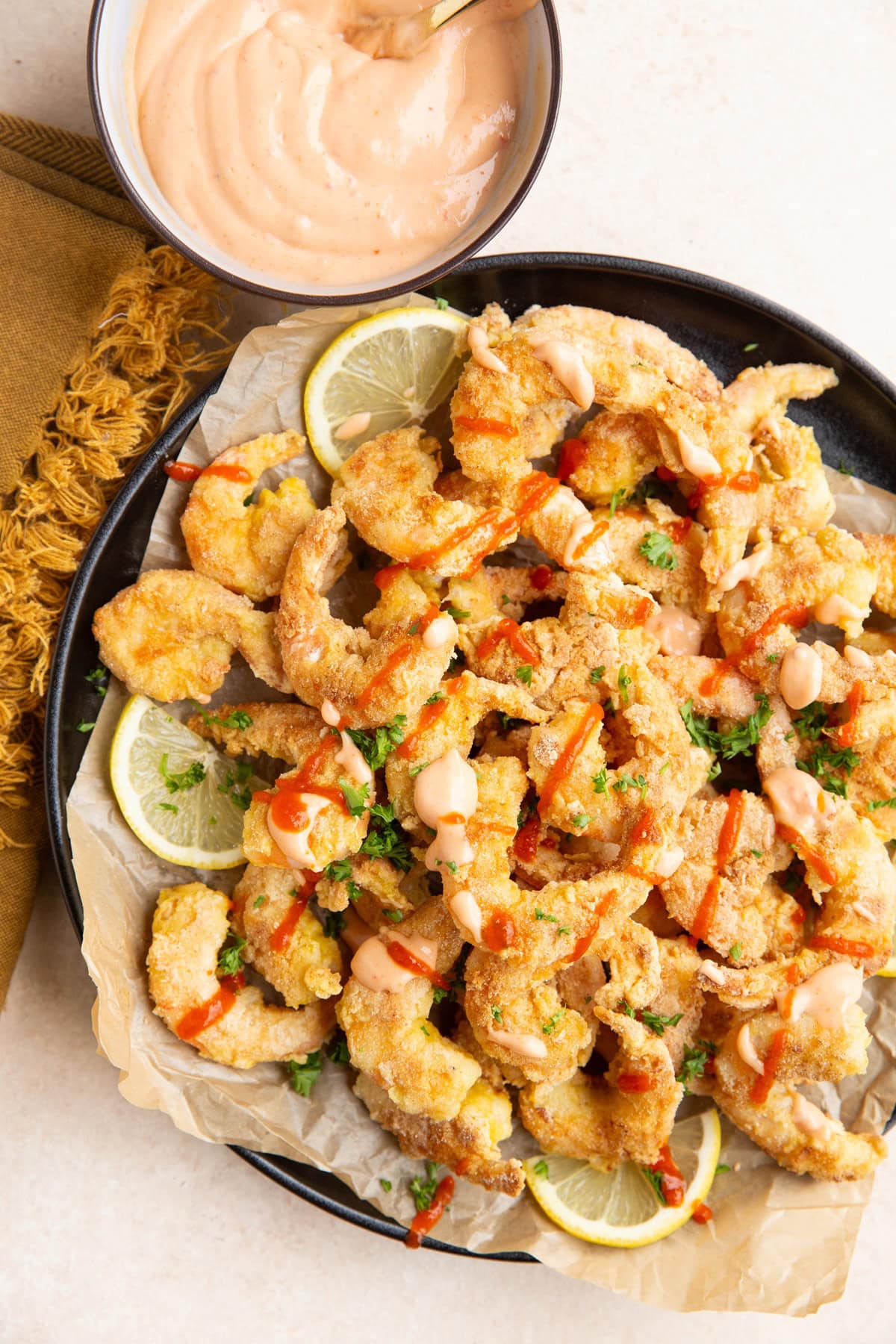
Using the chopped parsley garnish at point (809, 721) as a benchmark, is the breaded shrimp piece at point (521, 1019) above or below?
below

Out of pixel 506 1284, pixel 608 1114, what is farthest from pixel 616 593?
pixel 506 1284

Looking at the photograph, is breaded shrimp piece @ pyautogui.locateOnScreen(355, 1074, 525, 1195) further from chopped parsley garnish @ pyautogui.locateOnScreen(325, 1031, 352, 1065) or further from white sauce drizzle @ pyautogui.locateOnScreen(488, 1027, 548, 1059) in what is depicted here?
white sauce drizzle @ pyautogui.locateOnScreen(488, 1027, 548, 1059)

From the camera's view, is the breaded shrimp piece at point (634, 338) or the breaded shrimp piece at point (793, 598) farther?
the breaded shrimp piece at point (634, 338)

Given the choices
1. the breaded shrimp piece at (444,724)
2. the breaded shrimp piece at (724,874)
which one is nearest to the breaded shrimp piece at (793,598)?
the breaded shrimp piece at (724,874)

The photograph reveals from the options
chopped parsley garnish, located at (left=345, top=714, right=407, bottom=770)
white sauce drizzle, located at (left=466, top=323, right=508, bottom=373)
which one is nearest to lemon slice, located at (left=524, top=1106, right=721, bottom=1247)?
chopped parsley garnish, located at (left=345, top=714, right=407, bottom=770)

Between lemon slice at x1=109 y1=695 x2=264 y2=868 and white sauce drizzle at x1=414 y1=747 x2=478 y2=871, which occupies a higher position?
white sauce drizzle at x1=414 y1=747 x2=478 y2=871

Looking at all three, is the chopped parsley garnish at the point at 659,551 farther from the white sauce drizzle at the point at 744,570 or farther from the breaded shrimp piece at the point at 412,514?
the breaded shrimp piece at the point at 412,514

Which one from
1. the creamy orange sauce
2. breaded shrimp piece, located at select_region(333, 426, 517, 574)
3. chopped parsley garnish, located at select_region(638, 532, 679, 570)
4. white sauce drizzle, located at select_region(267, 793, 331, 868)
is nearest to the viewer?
the creamy orange sauce

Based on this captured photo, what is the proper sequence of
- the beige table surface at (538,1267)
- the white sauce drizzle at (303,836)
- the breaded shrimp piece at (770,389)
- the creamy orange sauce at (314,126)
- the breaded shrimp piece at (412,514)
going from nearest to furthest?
1. the creamy orange sauce at (314,126)
2. the white sauce drizzle at (303,836)
3. the breaded shrimp piece at (412,514)
4. the breaded shrimp piece at (770,389)
5. the beige table surface at (538,1267)
